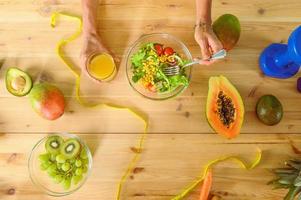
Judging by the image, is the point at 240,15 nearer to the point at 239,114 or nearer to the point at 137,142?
the point at 239,114

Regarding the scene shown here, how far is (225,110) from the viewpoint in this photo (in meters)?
1.27

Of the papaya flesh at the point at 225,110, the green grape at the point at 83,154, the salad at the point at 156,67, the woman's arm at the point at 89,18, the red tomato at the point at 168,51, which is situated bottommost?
the green grape at the point at 83,154

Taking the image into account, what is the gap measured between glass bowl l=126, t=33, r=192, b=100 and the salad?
0.03m

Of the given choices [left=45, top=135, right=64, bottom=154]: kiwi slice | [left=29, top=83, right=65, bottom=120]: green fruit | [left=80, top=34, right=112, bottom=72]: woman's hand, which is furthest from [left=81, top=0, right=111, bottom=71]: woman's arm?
[left=45, top=135, right=64, bottom=154]: kiwi slice

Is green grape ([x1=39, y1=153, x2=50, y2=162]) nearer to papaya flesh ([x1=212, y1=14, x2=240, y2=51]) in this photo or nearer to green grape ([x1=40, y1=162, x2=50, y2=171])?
green grape ([x1=40, y1=162, x2=50, y2=171])

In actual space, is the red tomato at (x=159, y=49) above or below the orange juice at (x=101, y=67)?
above

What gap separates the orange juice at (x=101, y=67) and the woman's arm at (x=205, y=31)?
0.29 m

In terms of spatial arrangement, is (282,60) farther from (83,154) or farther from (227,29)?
(83,154)

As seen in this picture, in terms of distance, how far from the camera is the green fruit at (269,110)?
126 cm

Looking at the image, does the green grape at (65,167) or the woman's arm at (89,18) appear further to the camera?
the woman's arm at (89,18)

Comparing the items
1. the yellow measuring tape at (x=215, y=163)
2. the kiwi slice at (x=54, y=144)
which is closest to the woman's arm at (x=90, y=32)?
the kiwi slice at (x=54, y=144)

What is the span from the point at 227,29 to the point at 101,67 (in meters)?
0.43

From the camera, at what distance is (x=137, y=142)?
4.20ft

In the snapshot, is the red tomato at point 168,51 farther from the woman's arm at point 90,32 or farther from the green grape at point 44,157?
the green grape at point 44,157
